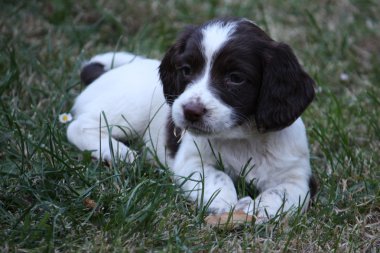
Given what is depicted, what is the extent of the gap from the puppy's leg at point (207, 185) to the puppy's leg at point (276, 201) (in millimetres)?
97

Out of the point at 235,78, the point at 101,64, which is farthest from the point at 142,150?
the point at 101,64

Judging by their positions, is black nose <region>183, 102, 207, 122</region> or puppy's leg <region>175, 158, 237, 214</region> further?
puppy's leg <region>175, 158, 237, 214</region>

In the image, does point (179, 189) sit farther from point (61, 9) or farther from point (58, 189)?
point (61, 9)

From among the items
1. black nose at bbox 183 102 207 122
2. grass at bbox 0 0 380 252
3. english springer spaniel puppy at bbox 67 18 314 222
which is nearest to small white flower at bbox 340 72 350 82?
grass at bbox 0 0 380 252

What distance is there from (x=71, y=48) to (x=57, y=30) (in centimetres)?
48

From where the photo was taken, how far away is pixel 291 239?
409 centimetres

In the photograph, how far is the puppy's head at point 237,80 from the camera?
174 inches

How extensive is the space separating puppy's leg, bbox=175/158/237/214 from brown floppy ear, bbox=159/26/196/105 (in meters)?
0.48

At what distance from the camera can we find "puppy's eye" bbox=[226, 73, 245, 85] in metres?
4.52

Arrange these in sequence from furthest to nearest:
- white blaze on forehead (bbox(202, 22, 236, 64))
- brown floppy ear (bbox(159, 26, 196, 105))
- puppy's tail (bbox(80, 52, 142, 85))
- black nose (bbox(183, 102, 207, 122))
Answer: puppy's tail (bbox(80, 52, 142, 85)) < brown floppy ear (bbox(159, 26, 196, 105)) < white blaze on forehead (bbox(202, 22, 236, 64)) < black nose (bbox(183, 102, 207, 122))

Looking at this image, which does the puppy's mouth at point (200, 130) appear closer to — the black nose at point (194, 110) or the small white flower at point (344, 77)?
the black nose at point (194, 110)

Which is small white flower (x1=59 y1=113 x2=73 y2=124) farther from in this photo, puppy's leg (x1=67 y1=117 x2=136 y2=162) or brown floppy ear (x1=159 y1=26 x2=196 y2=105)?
brown floppy ear (x1=159 y1=26 x2=196 y2=105)

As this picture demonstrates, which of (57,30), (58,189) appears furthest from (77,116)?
(57,30)

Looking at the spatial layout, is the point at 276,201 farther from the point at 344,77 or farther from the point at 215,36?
the point at 344,77
